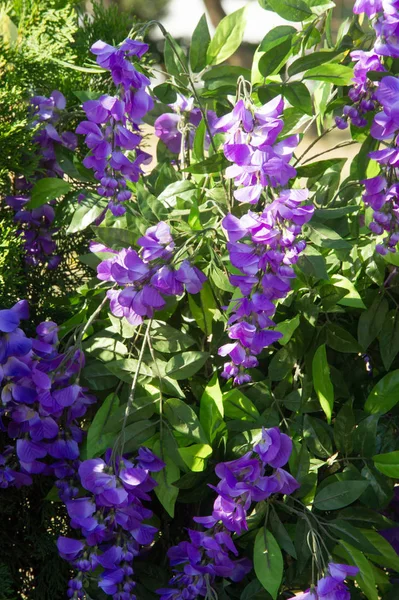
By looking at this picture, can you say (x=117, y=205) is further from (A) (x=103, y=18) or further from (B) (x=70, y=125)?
(A) (x=103, y=18)

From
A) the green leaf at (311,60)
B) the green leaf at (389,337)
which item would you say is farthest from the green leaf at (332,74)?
→ the green leaf at (389,337)

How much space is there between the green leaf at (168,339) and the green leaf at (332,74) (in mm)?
391

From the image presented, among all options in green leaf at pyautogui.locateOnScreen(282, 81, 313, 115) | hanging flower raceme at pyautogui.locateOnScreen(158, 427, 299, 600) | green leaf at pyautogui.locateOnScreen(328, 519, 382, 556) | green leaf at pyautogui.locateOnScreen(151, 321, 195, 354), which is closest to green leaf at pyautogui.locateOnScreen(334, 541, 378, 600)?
green leaf at pyautogui.locateOnScreen(328, 519, 382, 556)

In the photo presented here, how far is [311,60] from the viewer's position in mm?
1061

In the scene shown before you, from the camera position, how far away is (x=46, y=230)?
4.33ft

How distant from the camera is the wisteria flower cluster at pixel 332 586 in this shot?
907 millimetres

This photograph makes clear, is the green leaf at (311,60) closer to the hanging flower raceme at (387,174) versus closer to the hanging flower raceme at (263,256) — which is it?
the hanging flower raceme at (387,174)

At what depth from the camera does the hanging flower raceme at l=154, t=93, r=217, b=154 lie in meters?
1.25

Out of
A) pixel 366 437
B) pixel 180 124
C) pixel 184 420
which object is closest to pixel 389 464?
pixel 366 437

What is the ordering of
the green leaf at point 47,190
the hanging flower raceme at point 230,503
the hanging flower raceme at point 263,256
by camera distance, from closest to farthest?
1. the hanging flower raceme at point 263,256
2. the hanging flower raceme at point 230,503
3. the green leaf at point 47,190

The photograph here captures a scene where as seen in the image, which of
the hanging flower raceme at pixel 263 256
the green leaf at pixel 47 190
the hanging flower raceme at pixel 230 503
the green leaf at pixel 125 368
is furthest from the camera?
the green leaf at pixel 47 190

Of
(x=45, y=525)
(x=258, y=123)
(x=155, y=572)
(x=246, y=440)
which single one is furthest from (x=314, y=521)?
(x=258, y=123)

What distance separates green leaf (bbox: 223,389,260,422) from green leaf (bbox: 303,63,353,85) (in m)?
0.44

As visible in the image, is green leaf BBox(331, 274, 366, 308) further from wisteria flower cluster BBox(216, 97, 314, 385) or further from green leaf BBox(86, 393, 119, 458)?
green leaf BBox(86, 393, 119, 458)
